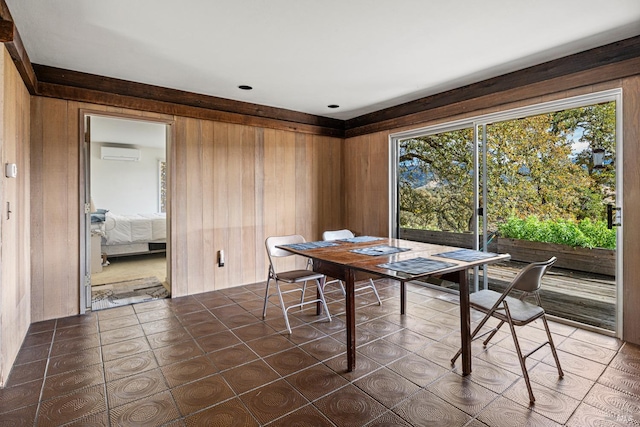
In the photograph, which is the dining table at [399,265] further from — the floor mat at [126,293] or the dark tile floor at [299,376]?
the floor mat at [126,293]

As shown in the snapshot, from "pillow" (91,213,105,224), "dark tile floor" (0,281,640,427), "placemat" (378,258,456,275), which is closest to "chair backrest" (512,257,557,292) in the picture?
"placemat" (378,258,456,275)

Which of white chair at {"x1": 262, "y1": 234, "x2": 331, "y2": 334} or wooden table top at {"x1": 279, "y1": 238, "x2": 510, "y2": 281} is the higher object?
wooden table top at {"x1": 279, "y1": 238, "x2": 510, "y2": 281}

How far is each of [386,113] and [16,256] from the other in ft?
13.7

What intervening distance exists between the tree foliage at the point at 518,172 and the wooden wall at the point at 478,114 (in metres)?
0.18

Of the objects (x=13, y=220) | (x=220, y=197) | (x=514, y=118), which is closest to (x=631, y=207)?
(x=514, y=118)

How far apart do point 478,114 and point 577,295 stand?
6.73ft

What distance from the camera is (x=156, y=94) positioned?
368 centimetres

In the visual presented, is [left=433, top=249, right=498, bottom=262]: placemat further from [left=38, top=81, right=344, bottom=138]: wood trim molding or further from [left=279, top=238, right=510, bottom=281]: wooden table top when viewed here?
[left=38, top=81, right=344, bottom=138]: wood trim molding

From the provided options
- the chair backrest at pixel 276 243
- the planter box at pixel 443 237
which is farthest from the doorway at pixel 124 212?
the planter box at pixel 443 237

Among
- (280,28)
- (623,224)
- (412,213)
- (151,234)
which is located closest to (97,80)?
(280,28)

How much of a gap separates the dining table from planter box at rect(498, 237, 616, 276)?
1.25m

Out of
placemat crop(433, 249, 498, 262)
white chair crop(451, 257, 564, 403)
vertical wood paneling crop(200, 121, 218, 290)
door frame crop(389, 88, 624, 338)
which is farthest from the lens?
vertical wood paneling crop(200, 121, 218, 290)

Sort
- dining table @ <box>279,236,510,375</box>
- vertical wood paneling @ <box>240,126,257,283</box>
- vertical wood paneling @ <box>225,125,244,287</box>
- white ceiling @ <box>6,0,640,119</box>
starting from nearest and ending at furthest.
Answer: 1. dining table @ <box>279,236,510,375</box>
2. white ceiling @ <box>6,0,640,119</box>
3. vertical wood paneling @ <box>225,125,244,287</box>
4. vertical wood paneling @ <box>240,126,257,283</box>

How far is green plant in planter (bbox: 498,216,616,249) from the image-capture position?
292cm
